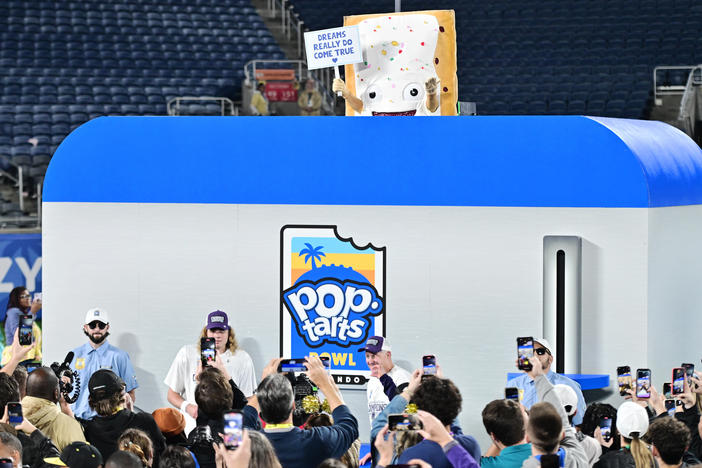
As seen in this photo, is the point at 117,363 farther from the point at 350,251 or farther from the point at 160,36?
the point at 160,36

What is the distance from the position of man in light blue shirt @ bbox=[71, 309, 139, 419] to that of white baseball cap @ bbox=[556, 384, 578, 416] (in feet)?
9.13

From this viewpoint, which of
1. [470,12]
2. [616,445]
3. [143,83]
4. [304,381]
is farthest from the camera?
[470,12]

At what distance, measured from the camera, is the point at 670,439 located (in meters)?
4.24

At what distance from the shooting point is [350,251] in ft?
22.7

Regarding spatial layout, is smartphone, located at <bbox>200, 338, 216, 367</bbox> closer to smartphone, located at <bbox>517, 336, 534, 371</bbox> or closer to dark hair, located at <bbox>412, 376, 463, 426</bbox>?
smartphone, located at <bbox>517, 336, 534, 371</bbox>

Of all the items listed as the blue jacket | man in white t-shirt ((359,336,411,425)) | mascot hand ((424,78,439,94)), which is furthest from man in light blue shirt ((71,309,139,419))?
the blue jacket

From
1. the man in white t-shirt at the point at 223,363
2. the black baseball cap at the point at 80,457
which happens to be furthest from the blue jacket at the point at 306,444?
the man in white t-shirt at the point at 223,363

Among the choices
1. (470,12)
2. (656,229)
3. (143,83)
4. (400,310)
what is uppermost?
(470,12)

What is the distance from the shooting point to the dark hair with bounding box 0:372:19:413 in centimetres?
487

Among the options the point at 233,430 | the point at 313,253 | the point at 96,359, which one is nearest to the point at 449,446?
the point at 233,430

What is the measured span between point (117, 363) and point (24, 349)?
2.32 feet

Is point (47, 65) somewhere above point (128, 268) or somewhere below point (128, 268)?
above

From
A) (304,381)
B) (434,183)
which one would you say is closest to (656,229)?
(434,183)

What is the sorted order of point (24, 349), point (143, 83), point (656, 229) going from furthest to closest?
1. point (143, 83)
2. point (656, 229)
3. point (24, 349)
